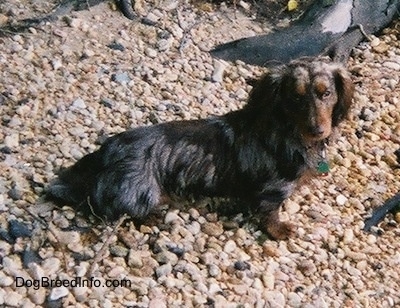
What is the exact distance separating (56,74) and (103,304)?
7.19 feet

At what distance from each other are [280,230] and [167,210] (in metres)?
0.68

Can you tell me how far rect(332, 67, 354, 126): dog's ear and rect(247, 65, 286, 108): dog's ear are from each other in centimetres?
32

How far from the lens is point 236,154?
502cm

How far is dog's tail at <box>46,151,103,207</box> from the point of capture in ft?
15.8

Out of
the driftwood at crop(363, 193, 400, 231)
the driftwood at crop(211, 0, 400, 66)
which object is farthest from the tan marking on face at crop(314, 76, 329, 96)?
the driftwood at crop(211, 0, 400, 66)

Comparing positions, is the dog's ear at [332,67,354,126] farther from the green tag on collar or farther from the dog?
the green tag on collar

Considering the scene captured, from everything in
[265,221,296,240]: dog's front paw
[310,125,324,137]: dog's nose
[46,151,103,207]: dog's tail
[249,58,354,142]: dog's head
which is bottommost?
[46,151,103,207]: dog's tail

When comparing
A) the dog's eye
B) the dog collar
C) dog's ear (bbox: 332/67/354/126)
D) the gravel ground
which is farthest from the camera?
the dog collar

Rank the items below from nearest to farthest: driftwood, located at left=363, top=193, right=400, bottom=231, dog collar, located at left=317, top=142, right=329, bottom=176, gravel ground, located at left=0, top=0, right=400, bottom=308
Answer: gravel ground, located at left=0, top=0, right=400, bottom=308, dog collar, located at left=317, top=142, right=329, bottom=176, driftwood, located at left=363, top=193, right=400, bottom=231

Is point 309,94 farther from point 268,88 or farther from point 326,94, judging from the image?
point 268,88

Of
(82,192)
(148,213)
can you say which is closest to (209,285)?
(148,213)

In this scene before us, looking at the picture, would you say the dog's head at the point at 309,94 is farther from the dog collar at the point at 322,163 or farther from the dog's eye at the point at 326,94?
the dog collar at the point at 322,163

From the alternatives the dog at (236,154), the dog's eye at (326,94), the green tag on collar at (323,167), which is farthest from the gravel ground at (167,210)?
the dog's eye at (326,94)

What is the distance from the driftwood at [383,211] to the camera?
17.3 ft
